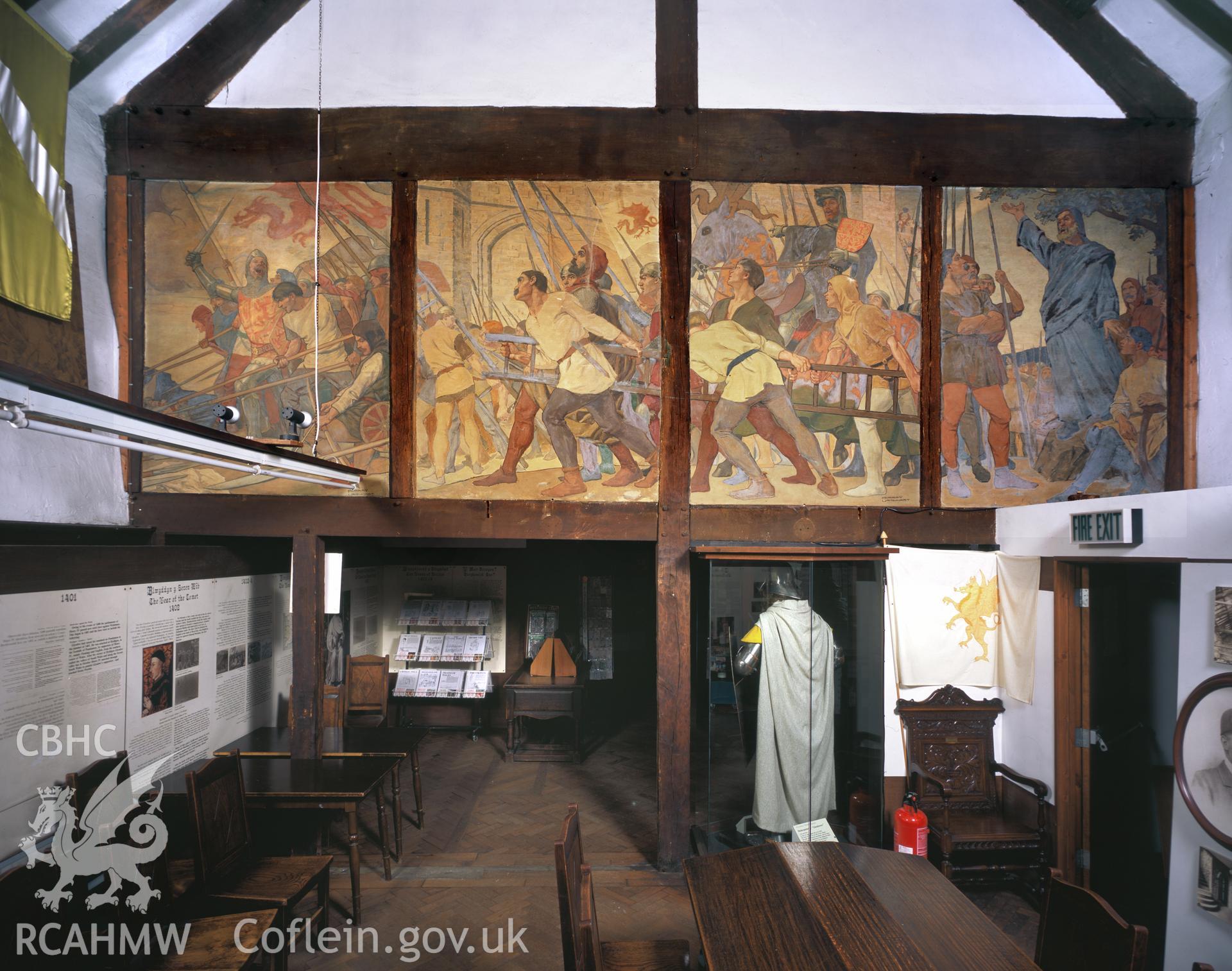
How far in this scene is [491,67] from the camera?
222 inches

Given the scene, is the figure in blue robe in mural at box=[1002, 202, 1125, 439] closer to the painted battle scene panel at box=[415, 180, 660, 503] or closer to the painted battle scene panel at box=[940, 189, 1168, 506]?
the painted battle scene panel at box=[940, 189, 1168, 506]

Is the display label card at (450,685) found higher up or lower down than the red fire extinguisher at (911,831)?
higher up

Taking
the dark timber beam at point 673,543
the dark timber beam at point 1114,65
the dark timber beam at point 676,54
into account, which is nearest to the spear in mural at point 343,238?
the dark timber beam at point 673,543

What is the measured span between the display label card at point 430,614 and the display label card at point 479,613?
362mm

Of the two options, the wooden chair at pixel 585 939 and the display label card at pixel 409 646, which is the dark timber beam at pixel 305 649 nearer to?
the display label card at pixel 409 646

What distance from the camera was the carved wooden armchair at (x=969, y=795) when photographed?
16.0 ft

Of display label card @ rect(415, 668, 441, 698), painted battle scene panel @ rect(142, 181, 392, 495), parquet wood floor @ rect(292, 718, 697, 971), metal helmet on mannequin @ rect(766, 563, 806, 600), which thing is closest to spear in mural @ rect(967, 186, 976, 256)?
metal helmet on mannequin @ rect(766, 563, 806, 600)

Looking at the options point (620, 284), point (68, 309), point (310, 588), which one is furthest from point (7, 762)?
point (620, 284)

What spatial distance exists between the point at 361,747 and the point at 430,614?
3.09 m

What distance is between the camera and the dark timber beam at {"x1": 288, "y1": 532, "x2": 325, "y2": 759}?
5535mm

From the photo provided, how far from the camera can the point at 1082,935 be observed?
2730 millimetres

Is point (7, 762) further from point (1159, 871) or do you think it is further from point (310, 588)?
point (1159, 871)

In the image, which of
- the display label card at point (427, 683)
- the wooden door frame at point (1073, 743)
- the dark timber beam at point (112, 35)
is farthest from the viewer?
the display label card at point (427, 683)

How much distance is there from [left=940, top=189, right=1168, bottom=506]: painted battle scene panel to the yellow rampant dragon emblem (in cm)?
64
